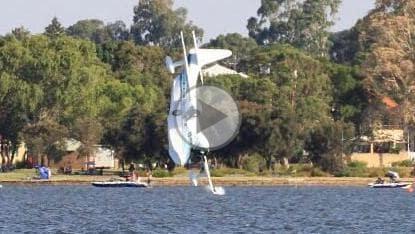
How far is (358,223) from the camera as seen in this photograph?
5816cm

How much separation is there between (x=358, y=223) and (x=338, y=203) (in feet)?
60.1

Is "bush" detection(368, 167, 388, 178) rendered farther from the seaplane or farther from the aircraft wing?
the aircraft wing

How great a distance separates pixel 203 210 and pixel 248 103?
132 feet

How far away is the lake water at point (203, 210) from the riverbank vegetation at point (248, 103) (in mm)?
8273

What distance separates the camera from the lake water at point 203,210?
5475 centimetres

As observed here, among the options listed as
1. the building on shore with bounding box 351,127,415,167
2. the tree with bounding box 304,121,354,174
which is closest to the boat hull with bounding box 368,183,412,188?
the tree with bounding box 304,121,354,174

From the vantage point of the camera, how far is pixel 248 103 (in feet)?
351

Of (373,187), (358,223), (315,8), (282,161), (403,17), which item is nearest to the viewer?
(358,223)

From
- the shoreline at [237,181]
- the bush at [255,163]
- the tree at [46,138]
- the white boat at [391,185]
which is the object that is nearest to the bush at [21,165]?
the tree at [46,138]

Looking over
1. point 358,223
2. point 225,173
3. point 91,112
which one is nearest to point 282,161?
point 225,173

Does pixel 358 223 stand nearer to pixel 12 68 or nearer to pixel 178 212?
pixel 178 212
